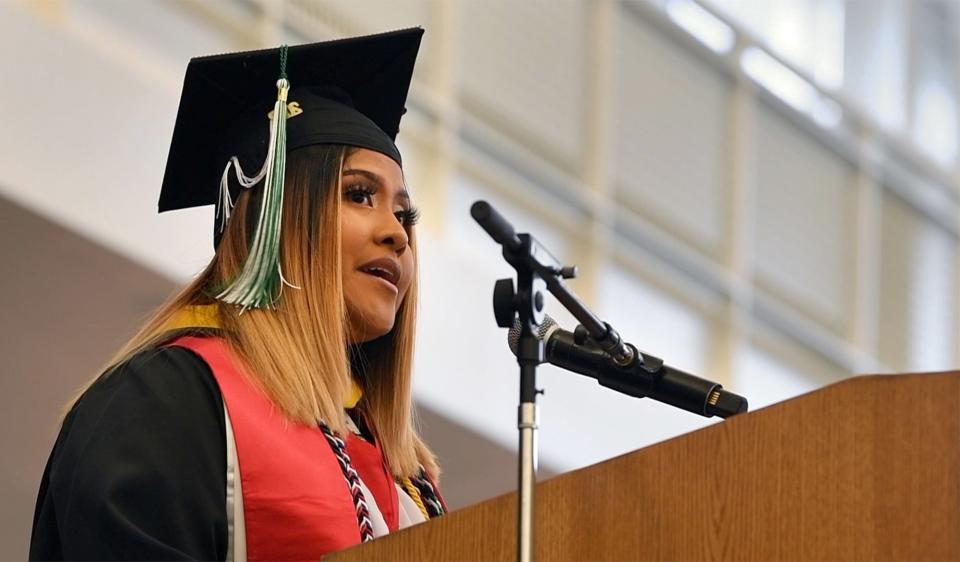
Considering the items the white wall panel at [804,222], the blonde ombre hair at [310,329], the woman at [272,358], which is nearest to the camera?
the woman at [272,358]

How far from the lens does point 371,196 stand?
335 cm

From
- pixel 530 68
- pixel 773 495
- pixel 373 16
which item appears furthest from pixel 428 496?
pixel 530 68

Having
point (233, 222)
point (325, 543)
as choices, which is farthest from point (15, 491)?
point (325, 543)

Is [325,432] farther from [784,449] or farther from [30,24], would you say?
[30,24]

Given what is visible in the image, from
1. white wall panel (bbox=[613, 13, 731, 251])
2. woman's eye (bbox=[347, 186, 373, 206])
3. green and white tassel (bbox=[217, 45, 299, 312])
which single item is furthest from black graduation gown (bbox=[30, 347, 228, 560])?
white wall panel (bbox=[613, 13, 731, 251])

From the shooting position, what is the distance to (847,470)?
220cm

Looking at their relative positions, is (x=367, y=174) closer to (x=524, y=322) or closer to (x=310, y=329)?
(x=310, y=329)

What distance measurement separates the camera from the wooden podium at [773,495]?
2.16 metres

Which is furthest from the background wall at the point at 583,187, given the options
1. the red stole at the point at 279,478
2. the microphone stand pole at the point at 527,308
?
the microphone stand pole at the point at 527,308

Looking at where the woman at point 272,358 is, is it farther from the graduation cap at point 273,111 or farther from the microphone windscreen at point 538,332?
the microphone windscreen at point 538,332

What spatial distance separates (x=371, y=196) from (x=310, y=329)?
0.34m

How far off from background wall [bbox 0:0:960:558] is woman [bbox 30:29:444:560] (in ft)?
4.88

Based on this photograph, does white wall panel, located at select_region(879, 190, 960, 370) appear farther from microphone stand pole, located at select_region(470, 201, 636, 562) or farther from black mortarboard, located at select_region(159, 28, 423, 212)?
microphone stand pole, located at select_region(470, 201, 636, 562)

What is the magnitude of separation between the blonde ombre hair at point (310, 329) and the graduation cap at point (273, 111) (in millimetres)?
40
